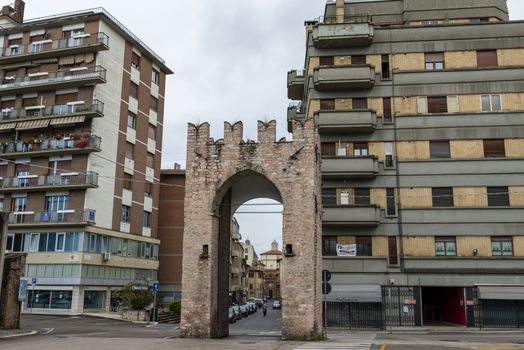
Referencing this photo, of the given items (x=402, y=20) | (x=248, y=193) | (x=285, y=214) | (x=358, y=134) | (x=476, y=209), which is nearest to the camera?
(x=285, y=214)

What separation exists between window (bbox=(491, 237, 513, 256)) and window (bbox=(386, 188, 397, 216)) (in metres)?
7.05

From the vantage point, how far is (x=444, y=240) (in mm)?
35875

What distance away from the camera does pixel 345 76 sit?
126ft

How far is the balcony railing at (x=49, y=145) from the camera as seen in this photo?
139 feet

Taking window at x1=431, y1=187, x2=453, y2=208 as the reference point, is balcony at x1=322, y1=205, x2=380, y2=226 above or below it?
below

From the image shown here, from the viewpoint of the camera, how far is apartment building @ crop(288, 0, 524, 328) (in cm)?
3500

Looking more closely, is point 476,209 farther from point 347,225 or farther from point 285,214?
point 285,214

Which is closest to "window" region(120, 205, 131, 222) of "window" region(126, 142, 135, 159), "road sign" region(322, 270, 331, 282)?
"window" region(126, 142, 135, 159)

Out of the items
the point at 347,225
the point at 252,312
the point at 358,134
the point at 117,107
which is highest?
the point at 117,107

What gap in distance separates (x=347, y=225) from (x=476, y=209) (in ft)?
30.1

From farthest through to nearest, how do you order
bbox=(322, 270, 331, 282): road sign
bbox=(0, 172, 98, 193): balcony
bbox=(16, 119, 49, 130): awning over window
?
1. bbox=(16, 119, 49, 130): awning over window
2. bbox=(0, 172, 98, 193): balcony
3. bbox=(322, 270, 331, 282): road sign

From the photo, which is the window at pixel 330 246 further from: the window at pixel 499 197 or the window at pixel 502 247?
the window at pixel 499 197

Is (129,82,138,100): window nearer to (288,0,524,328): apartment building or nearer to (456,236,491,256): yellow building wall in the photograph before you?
(288,0,524,328): apartment building

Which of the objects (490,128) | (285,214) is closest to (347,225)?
(490,128)
